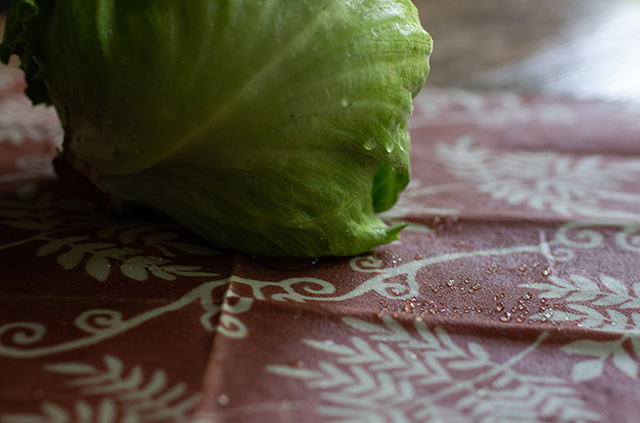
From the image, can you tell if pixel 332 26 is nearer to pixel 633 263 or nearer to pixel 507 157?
pixel 633 263

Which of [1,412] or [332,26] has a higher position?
[332,26]

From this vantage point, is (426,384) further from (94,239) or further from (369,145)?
(94,239)

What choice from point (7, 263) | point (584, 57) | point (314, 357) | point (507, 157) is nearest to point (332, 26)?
point (314, 357)

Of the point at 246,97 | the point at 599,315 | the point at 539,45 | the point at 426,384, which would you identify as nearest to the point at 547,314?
the point at 599,315

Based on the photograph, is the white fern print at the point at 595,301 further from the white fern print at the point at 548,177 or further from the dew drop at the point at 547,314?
the white fern print at the point at 548,177

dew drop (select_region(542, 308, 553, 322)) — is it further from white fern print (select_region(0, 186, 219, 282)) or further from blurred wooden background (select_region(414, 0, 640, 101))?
blurred wooden background (select_region(414, 0, 640, 101))

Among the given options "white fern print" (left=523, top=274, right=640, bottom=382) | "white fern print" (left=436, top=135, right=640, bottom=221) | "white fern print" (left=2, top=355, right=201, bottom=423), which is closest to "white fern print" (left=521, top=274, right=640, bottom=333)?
"white fern print" (left=523, top=274, right=640, bottom=382)

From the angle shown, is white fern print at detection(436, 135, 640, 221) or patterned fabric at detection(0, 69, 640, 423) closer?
patterned fabric at detection(0, 69, 640, 423)

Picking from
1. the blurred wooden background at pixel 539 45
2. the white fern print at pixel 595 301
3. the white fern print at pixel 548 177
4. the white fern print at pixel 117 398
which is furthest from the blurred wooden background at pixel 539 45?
the white fern print at pixel 117 398
